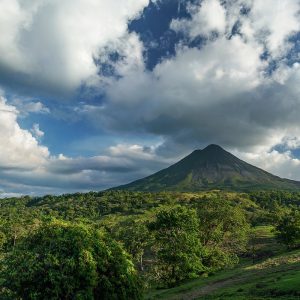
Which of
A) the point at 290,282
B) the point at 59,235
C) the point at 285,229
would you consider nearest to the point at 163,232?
the point at 290,282

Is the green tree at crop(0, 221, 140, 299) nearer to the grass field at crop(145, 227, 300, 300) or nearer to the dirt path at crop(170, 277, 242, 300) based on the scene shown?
the grass field at crop(145, 227, 300, 300)

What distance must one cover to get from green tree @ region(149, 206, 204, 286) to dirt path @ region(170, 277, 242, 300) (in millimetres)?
6351

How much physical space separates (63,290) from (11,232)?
125485 mm

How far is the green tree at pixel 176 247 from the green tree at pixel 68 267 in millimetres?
28400

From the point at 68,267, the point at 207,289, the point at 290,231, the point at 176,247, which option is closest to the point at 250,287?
the point at 207,289

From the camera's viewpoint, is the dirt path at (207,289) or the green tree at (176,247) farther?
the green tree at (176,247)

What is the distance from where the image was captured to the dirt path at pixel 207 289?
53.3 metres

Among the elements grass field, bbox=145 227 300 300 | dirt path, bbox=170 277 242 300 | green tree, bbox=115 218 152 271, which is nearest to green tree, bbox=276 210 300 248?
grass field, bbox=145 227 300 300

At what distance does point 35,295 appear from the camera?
34.0 m

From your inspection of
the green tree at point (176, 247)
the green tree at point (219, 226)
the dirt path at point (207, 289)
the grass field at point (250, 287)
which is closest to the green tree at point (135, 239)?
the green tree at point (219, 226)

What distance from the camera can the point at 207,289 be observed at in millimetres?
57500

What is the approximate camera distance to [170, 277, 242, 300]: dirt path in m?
53.3

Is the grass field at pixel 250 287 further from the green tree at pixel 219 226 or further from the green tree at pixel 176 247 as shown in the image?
the green tree at pixel 219 226

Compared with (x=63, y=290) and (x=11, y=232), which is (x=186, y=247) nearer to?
(x=63, y=290)
